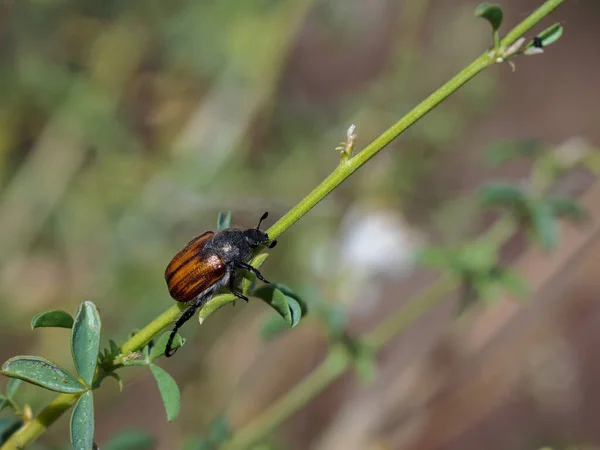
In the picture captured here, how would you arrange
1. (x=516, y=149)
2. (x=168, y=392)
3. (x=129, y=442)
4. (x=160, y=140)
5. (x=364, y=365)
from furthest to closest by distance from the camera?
(x=160, y=140)
(x=516, y=149)
(x=364, y=365)
(x=129, y=442)
(x=168, y=392)

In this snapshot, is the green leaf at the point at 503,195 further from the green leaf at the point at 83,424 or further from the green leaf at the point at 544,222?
the green leaf at the point at 83,424

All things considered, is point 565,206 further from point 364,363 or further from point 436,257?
point 364,363

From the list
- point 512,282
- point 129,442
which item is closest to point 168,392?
point 129,442

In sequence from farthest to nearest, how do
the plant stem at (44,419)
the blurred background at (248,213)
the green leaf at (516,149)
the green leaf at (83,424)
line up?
1. the blurred background at (248,213)
2. the green leaf at (516,149)
3. the plant stem at (44,419)
4. the green leaf at (83,424)

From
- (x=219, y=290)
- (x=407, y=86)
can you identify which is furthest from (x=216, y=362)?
(x=219, y=290)

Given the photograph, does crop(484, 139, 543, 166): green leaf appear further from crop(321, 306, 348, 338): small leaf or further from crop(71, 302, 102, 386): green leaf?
crop(71, 302, 102, 386): green leaf

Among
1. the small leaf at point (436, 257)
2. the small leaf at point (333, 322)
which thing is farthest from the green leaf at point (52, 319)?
the small leaf at point (436, 257)
